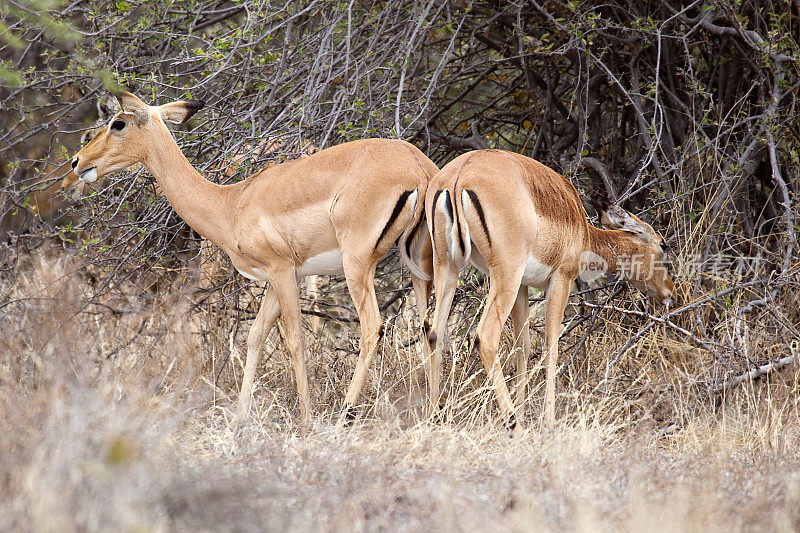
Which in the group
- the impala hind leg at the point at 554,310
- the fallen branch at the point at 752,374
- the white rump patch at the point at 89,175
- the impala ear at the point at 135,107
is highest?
the impala ear at the point at 135,107

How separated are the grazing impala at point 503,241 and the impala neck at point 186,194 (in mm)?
1282

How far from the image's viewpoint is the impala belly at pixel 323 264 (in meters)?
5.38

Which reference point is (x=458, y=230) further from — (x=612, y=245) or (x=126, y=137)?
(x=126, y=137)

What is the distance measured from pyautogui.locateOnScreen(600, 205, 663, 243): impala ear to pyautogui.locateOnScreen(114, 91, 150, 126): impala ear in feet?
9.39

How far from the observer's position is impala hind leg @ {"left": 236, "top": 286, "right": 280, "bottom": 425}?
5.31m

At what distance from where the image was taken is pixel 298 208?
17.4ft

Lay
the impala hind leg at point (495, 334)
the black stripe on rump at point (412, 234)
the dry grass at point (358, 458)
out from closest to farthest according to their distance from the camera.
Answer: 1. the dry grass at point (358, 458)
2. the impala hind leg at point (495, 334)
3. the black stripe on rump at point (412, 234)

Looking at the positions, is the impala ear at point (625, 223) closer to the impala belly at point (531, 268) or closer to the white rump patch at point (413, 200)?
the impala belly at point (531, 268)

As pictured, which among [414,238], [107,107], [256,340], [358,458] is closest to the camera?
[358,458]

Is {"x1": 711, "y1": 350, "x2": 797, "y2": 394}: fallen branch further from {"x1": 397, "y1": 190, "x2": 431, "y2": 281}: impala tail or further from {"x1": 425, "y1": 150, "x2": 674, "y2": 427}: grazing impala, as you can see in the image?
{"x1": 397, "y1": 190, "x2": 431, "y2": 281}: impala tail

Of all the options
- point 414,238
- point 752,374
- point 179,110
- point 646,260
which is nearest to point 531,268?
point 414,238

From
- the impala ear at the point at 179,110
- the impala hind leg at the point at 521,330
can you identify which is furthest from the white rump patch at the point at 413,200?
the impala ear at the point at 179,110

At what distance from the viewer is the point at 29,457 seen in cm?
325

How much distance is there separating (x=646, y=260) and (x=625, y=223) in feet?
0.95
